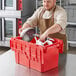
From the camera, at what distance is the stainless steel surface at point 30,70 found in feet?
5.76

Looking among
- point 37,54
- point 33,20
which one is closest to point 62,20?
point 33,20

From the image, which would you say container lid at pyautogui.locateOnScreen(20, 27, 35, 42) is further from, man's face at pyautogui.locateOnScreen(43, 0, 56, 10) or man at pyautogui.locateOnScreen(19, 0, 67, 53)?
man's face at pyautogui.locateOnScreen(43, 0, 56, 10)

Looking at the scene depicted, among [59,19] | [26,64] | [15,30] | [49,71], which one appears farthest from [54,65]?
[15,30]

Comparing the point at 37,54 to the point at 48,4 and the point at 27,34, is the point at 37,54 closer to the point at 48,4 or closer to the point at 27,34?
the point at 27,34

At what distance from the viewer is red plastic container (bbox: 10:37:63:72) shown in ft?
5.62

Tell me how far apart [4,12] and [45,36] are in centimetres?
267

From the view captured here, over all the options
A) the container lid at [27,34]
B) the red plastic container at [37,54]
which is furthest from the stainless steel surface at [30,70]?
the container lid at [27,34]

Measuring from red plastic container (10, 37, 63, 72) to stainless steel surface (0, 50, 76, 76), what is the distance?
4 centimetres

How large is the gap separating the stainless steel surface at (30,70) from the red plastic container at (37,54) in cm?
4

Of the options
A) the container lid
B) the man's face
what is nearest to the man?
the man's face

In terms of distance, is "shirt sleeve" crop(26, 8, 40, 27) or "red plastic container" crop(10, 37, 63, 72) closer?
"red plastic container" crop(10, 37, 63, 72)

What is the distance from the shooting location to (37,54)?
5.63 feet

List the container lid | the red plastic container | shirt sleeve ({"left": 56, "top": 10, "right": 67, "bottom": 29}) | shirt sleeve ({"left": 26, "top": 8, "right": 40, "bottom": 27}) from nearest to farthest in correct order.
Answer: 1. the red plastic container
2. the container lid
3. shirt sleeve ({"left": 56, "top": 10, "right": 67, "bottom": 29})
4. shirt sleeve ({"left": 26, "top": 8, "right": 40, "bottom": 27})

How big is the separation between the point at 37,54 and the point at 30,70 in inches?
6.6
